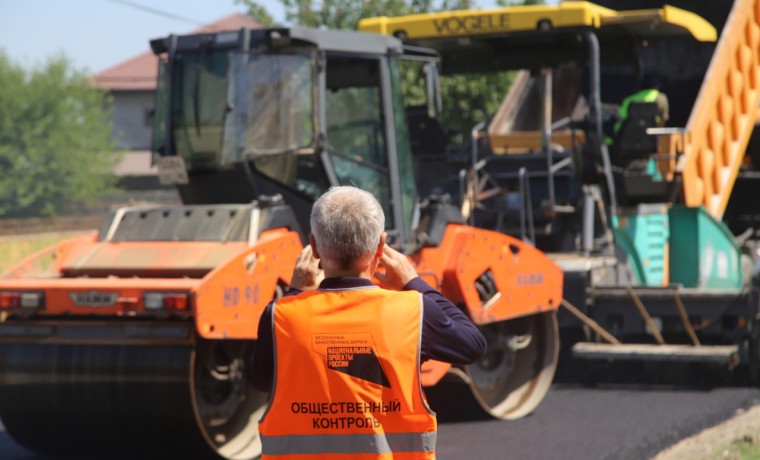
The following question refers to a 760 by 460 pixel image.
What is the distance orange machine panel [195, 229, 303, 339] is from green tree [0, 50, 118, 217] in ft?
132

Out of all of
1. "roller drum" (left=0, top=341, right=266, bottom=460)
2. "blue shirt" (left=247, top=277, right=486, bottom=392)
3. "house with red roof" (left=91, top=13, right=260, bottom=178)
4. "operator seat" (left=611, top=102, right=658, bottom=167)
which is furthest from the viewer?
"house with red roof" (left=91, top=13, right=260, bottom=178)

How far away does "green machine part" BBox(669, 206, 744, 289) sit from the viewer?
10266 millimetres

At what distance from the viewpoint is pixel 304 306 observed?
125 inches

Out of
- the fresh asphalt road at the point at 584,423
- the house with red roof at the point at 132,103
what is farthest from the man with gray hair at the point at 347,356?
the house with red roof at the point at 132,103

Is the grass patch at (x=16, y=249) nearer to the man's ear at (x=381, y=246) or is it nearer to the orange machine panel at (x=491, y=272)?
the orange machine panel at (x=491, y=272)

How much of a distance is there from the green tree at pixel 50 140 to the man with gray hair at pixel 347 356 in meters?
43.7

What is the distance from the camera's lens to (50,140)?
47.2 meters

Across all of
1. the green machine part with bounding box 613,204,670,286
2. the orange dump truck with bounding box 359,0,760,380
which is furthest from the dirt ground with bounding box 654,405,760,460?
the green machine part with bounding box 613,204,670,286

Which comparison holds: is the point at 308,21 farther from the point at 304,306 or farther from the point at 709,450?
the point at 304,306

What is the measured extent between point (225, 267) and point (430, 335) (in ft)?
10.6

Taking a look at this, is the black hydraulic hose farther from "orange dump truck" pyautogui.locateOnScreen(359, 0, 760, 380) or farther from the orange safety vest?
the orange safety vest

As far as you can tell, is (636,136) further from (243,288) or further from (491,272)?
(243,288)

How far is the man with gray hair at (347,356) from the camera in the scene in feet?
10.3

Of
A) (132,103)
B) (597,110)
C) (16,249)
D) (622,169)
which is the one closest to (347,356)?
(597,110)
